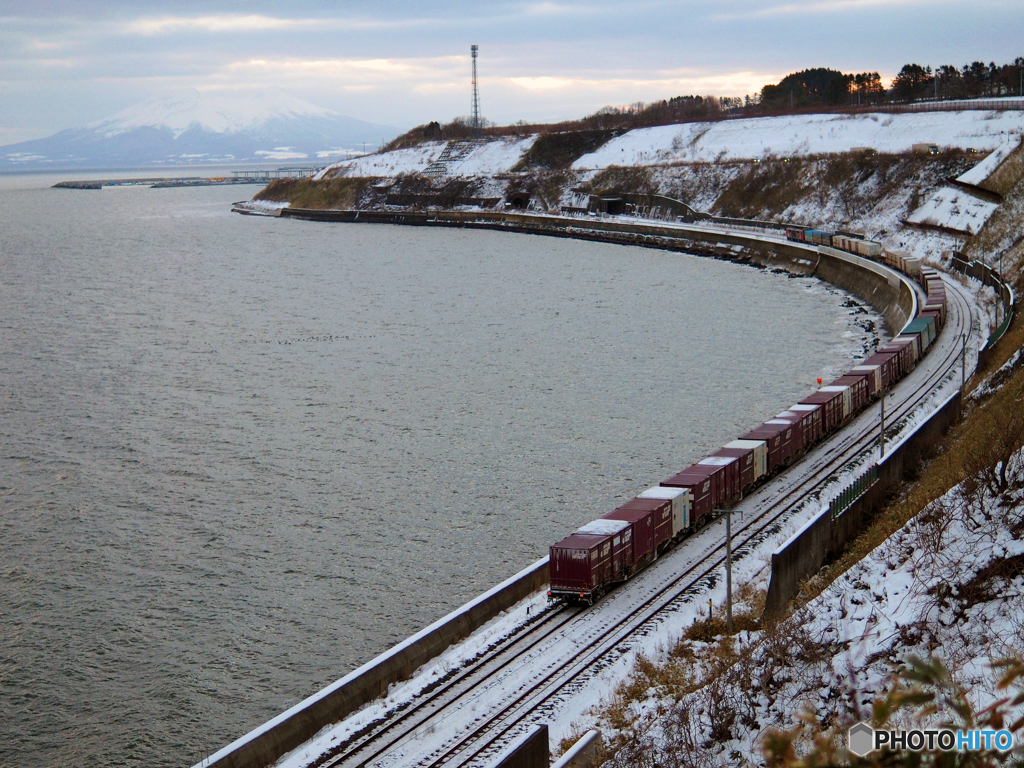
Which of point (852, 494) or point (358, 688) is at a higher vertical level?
point (852, 494)

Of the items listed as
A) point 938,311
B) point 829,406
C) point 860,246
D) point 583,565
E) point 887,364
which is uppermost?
point 860,246

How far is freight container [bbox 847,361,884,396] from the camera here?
174 feet

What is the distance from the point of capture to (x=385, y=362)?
70.9m

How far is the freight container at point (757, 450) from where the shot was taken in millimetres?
40719

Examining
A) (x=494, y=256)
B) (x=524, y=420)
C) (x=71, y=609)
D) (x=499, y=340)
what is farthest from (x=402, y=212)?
(x=71, y=609)

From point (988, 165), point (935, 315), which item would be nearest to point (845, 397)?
point (935, 315)

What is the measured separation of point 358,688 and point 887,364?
39.5m

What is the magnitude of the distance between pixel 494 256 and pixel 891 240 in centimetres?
4935

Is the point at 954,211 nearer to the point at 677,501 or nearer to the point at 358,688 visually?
the point at 677,501

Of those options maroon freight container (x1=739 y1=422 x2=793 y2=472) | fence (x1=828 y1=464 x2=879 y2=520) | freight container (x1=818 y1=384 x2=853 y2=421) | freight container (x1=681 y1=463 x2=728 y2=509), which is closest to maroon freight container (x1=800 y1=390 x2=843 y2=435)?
freight container (x1=818 y1=384 x2=853 y2=421)

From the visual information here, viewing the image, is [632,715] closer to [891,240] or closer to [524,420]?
[524,420]

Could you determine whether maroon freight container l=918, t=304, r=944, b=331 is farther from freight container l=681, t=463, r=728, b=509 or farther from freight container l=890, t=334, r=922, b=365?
freight container l=681, t=463, r=728, b=509

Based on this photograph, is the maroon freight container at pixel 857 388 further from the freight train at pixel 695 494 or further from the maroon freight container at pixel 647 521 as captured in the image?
the maroon freight container at pixel 647 521

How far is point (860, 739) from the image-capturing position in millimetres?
10961
